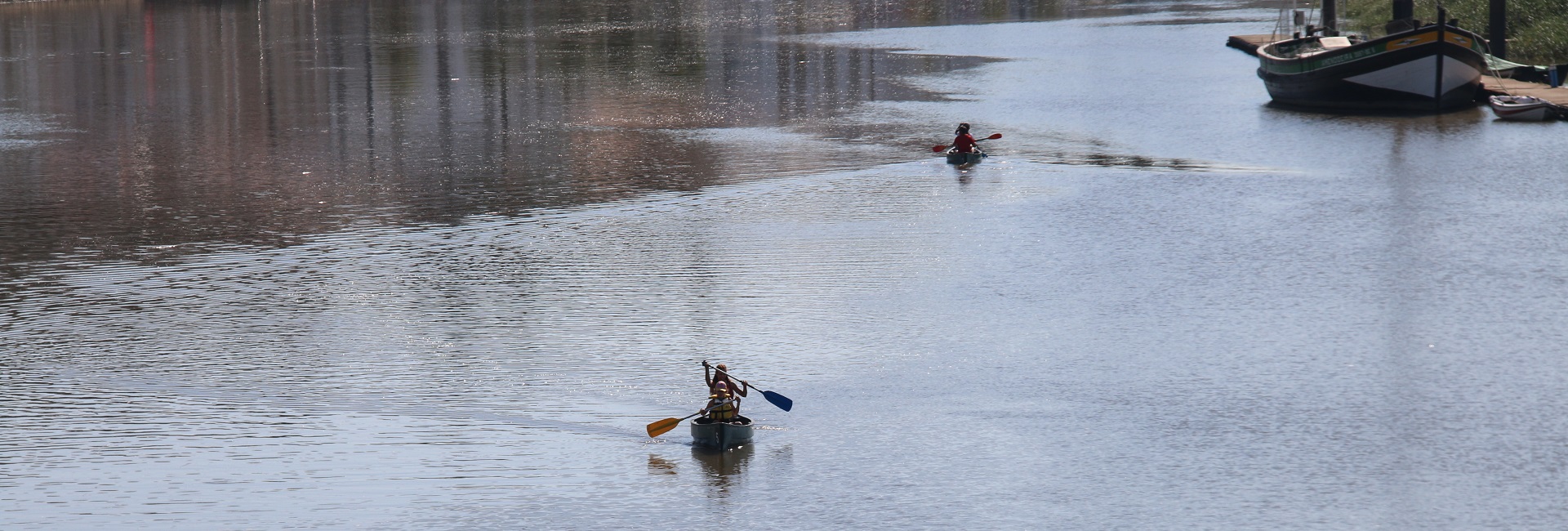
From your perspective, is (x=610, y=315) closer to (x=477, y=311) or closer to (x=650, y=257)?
(x=477, y=311)

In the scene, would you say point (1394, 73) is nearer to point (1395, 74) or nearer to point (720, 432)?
point (1395, 74)

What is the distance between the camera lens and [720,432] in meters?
13.9

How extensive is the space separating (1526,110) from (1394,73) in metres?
3.05

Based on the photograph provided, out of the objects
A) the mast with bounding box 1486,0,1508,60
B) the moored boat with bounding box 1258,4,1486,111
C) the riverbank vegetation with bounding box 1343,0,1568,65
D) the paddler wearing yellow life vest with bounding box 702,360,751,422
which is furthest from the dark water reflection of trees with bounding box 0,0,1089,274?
the riverbank vegetation with bounding box 1343,0,1568,65

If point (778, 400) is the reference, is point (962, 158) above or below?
above

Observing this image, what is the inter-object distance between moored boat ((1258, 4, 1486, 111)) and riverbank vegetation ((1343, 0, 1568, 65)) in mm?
6566

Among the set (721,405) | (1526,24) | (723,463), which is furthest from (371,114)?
(1526,24)

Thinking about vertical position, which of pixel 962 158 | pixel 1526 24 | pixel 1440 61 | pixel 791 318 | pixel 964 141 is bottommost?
pixel 791 318

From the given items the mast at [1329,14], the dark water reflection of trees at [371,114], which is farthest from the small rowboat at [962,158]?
the mast at [1329,14]

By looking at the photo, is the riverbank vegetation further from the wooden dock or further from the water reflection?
the water reflection

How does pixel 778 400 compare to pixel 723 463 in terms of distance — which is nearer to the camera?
pixel 723 463

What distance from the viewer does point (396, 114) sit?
3853 centimetres

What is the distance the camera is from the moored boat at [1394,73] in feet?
115

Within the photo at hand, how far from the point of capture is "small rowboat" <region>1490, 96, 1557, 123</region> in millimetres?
33156
